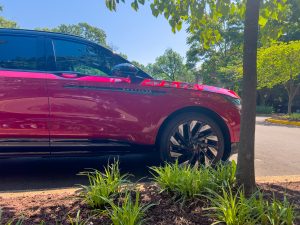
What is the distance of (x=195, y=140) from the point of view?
12.1ft

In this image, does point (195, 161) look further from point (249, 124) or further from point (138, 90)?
point (249, 124)

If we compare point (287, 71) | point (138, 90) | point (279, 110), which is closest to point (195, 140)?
point (138, 90)

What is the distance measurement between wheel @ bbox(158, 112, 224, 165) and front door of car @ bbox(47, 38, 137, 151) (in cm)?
66

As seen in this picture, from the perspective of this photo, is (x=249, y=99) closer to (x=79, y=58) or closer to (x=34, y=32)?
(x=79, y=58)

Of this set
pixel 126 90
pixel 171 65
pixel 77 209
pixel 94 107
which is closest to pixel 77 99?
pixel 94 107

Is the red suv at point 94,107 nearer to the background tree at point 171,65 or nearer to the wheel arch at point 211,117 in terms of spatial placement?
the wheel arch at point 211,117

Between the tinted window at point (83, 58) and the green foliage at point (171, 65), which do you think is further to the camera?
the green foliage at point (171, 65)

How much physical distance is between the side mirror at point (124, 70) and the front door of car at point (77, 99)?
0.20 feet

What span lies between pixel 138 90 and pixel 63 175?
4.87ft

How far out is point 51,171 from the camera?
3.90m

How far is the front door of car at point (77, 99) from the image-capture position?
11.0ft

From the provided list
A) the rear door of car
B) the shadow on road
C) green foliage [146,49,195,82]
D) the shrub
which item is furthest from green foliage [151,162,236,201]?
green foliage [146,49,195,82]

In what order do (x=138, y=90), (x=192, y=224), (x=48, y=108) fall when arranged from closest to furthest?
1. (x=192, y=224)
2. (x=48, y=108)
3. (x=138, y=90)

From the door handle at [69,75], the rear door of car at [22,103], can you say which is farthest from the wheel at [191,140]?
the rear door of car at [22,103]
